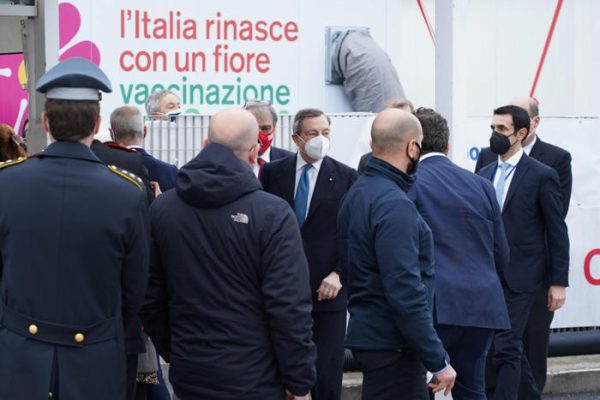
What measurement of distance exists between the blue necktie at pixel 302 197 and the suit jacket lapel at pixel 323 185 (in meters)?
0.06

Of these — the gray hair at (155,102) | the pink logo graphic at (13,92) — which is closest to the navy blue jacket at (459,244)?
the gray hair at (155,102)

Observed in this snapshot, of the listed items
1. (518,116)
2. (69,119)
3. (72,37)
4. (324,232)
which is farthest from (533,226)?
(72,37)

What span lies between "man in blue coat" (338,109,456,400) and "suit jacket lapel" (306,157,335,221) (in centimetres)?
147

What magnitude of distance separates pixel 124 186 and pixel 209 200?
0.40 metres

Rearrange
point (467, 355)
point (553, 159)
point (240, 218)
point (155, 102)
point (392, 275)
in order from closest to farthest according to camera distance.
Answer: point (240, 218) → point (392, 275) → point (467, 355) → point (553, 159) → point (155, 102)

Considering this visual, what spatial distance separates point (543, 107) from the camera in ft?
49.8

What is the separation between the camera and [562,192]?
7.67 meters

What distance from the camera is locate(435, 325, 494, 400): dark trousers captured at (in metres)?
5.75

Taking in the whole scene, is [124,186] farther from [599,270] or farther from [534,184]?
[599,270]

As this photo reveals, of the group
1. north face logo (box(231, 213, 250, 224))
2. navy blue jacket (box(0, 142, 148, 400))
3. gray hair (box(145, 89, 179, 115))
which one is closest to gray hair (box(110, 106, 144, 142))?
north face logo (box(231, 213, 250, 224))

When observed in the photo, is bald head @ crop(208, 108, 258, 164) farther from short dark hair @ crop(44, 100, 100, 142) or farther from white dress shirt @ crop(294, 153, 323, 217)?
white dress shirt @ crop(294, 153, 323, 217)

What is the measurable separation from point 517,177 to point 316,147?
1.35 metres

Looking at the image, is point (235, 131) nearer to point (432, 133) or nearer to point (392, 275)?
point (392, 275)

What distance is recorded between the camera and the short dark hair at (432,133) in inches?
228
